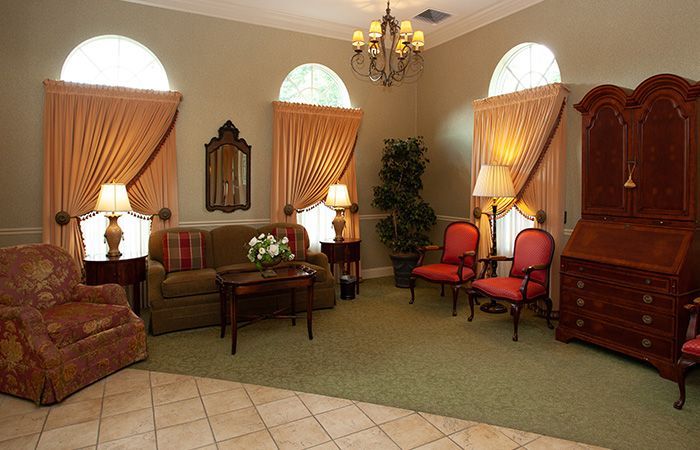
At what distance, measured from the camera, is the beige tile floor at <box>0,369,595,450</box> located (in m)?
2.64

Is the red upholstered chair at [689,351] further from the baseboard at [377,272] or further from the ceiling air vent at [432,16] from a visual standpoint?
the ceiling air vent at [432,16]

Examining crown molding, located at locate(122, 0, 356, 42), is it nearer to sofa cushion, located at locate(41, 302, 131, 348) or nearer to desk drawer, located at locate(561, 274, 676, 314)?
sofa cushion, located at locate(41, 302, 131, 348)

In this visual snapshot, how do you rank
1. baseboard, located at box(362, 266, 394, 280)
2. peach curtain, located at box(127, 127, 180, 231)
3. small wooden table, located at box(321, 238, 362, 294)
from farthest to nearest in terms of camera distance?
1. baseboard, located at box(362, 266, 394, 280)
2. small wooden table, located at box(321, 238, 362, 294)
3. peach curtain, located at box(127, 127, 180, 231)

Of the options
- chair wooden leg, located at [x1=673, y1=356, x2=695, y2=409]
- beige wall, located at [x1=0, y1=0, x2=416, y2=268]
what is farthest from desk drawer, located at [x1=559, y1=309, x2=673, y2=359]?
beige wall, located at [x1=0, y1=0, x2=416, y2=268]

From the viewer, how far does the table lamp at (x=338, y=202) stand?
19.6 ft

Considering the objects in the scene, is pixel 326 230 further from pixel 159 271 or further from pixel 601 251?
pixel 601 251

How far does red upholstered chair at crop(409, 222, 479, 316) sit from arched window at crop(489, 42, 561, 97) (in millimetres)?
1736

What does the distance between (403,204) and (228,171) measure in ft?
7.71

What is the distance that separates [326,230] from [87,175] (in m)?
2.96

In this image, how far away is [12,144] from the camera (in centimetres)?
479

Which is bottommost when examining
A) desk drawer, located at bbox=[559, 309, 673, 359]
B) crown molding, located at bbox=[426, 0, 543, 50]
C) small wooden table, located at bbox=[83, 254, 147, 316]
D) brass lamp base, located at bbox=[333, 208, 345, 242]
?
desk drawer, located at bbox=[559, 309, 673, 359]

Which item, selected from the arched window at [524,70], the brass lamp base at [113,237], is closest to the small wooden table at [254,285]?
the brass lamp base at [113,237]

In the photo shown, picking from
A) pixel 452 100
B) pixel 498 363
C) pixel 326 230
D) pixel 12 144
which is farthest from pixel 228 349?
pixel 452 100

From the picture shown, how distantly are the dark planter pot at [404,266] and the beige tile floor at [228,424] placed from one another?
11.0ft
